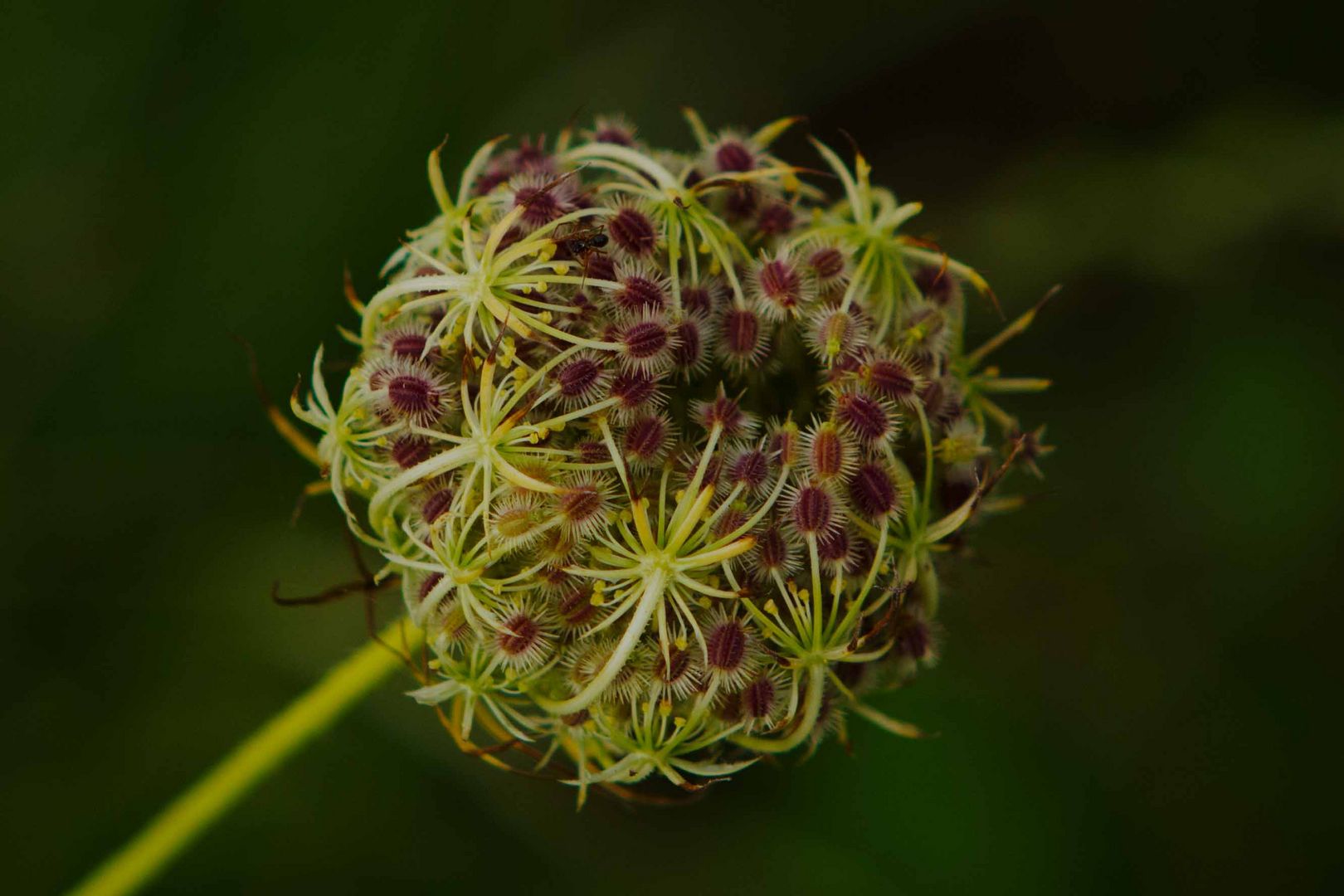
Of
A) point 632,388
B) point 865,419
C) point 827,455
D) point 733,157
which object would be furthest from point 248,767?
point 733,157

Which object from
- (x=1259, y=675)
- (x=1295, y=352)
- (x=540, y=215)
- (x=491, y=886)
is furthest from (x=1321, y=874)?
(x=540, y=215)

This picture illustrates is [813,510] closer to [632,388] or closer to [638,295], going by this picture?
[632,388]

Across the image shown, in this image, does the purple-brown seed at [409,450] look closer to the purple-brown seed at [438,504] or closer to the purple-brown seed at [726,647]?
the purple-brown seed at [438,504]

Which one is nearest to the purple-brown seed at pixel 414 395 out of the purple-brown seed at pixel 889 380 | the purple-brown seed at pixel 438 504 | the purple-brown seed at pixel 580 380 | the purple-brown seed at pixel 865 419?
the purple-brown seed at pixel 438 504

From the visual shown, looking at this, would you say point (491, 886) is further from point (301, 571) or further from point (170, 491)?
point (170, 491)

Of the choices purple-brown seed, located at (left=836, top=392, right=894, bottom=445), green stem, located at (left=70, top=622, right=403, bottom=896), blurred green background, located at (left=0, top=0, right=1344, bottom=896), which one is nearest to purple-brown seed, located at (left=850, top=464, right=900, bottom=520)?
purple-brown seed, located at (left=836, top=392, right=894, bottom=445)

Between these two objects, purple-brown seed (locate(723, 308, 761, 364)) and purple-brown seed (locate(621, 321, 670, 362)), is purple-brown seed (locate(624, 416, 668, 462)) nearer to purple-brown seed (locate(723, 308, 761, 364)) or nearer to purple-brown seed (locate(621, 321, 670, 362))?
purple-brown seed (locate(621, 321, 670, 362))
